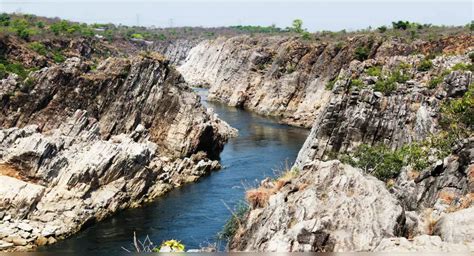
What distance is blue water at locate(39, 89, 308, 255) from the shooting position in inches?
1578

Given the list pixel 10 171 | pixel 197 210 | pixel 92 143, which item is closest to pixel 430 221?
pixel 197 210

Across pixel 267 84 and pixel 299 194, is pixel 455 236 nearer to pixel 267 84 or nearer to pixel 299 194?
pixel 299 194

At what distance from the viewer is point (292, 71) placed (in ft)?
367

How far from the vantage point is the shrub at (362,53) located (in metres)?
102

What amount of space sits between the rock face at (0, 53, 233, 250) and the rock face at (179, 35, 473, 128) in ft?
100

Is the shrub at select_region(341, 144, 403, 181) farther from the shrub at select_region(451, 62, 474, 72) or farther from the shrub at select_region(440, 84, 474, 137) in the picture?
the shrub at select_region(451, 62, 474, 72)

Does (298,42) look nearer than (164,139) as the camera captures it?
No

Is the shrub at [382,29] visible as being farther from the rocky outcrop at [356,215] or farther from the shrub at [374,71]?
the rocky outcrop at [356,215]

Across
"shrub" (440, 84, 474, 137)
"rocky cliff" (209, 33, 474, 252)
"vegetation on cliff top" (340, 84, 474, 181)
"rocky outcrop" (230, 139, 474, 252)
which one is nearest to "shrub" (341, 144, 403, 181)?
"vegetation on cliff top" (340, 84, 474, 181)

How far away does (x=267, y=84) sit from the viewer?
11362cm

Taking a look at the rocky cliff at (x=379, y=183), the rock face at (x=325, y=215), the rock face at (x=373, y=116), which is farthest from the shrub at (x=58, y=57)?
the rock face at (x=325, y=215)

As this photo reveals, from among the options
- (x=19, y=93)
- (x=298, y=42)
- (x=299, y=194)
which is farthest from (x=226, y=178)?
(x=298, y=42)

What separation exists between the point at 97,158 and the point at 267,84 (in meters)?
68.5

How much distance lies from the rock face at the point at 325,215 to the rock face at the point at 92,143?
2223 centimetres
